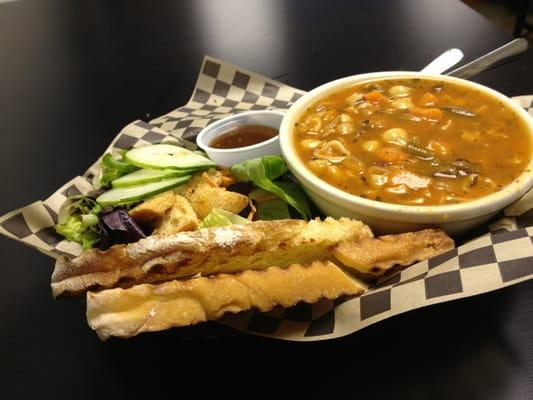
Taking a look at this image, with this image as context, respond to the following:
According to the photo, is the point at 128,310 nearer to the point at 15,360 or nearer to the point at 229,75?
the point at 15,360

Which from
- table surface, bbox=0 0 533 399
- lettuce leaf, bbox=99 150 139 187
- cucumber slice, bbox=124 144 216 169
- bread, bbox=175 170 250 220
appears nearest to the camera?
table surface, bbox=0 0 533 399

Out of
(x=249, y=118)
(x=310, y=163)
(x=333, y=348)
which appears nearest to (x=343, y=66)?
(x=249, y=118)

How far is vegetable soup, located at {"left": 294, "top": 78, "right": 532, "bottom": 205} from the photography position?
179 cm

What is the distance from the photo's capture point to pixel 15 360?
173 cm

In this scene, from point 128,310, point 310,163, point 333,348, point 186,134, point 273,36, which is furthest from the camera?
point 273,36

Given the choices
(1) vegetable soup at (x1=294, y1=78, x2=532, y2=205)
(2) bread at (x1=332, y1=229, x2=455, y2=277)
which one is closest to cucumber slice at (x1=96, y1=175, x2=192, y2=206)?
(1) vegetable soup at (x1=294, y1=78, x2=532, y2=205)

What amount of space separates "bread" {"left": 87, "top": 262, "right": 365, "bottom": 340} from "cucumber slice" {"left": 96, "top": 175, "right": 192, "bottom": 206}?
0.60 meters

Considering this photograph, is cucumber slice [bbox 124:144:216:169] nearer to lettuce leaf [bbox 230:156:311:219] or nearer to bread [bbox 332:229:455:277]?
lettuce leaf [bbox 230:156:311:219]

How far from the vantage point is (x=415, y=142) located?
6.35 ft

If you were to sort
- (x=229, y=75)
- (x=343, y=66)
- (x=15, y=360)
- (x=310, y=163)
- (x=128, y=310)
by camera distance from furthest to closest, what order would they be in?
(x=343, y=66) < (x=229, y=75) < (x=310, y=163) < (x=15, y=360) < (x=128, y=310)

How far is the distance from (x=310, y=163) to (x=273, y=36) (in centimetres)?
222

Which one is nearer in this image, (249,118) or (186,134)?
(249,118)

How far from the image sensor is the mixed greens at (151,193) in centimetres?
196

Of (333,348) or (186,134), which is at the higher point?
(186,134)
